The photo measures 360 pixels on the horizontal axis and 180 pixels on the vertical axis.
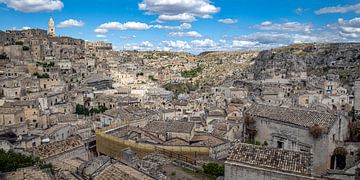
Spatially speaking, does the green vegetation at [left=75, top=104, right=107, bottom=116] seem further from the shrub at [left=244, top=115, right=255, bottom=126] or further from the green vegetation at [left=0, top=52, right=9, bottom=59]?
the shrub at [left=244, top=115, right=255, bottom=126]

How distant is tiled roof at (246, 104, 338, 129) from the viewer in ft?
60.4

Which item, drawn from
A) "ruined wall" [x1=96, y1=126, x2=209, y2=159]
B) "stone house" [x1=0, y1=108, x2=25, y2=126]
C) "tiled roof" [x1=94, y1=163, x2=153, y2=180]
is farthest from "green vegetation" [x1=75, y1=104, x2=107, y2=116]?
"tiled roof" [x1=94, y1=163, x2=153, y2=180]

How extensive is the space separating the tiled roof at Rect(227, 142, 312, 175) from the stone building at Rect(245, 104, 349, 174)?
4.53m

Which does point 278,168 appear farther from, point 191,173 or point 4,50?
point 4,50

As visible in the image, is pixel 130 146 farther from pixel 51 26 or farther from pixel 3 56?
pixel 51 26

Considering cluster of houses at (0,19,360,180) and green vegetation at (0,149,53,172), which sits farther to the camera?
green vegetation at (0,149,53,172)

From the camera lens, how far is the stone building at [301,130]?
17875 mm

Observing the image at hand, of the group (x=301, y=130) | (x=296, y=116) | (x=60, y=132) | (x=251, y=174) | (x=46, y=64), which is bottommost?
(x=60, y=132)

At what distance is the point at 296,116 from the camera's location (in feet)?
63.8

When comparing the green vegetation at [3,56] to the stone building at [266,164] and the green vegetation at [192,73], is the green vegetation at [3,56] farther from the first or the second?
the stone building at [266,164]

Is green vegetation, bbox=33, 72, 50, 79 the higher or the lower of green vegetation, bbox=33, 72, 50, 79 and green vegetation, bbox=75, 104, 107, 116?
the higher

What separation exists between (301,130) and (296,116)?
3.86ft

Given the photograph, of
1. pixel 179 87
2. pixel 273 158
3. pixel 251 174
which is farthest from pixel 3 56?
pixel 273 158

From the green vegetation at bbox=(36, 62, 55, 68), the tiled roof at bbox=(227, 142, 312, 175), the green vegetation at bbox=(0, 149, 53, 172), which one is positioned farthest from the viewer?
the green vegetation at bbox=(36, 62, 55, 68)
